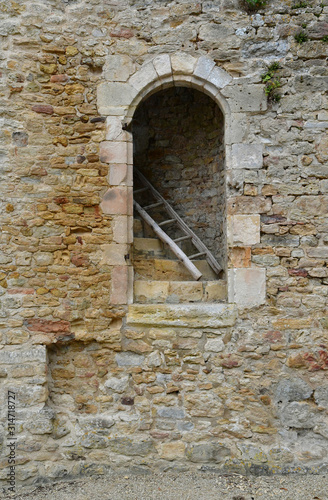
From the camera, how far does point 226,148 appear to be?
395 cm

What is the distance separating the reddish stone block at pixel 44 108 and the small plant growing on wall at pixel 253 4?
6.98ft

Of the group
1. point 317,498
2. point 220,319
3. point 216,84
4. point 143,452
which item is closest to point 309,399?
point 317,498

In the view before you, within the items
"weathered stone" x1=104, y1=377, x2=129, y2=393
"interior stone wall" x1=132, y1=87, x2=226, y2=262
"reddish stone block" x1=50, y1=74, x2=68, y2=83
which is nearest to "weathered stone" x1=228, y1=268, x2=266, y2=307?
"interior stone wall" x1=132, y1=87, x2=226, y2=262

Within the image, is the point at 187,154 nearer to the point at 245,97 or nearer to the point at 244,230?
the point at 245,97

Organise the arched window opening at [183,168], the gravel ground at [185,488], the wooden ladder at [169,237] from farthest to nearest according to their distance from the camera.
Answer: the arched window opening at [183,168], the wooden ladder at [169,237], the gravel ground at [185,488]

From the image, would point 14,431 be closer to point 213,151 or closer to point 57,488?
point 57,488

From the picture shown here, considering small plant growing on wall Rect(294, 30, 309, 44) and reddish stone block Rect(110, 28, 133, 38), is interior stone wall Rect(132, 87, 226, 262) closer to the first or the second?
small plant growing on wall Rect(294, 30, 309, 44)

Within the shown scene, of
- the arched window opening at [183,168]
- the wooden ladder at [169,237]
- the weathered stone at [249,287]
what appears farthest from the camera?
the arched window opening at [183,168]

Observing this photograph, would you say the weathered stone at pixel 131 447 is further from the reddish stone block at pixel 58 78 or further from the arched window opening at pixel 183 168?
the reddish stone block at pixel 58 78

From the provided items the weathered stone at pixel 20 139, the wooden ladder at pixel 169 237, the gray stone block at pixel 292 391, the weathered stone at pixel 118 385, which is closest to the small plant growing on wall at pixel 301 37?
the wooden ladder at pixel 169 237

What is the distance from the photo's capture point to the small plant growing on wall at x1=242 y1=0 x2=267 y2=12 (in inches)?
154

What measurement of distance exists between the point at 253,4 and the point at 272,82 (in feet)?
2.58

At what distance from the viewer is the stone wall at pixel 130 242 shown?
3791 mm

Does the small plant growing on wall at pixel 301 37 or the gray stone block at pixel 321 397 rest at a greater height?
the small plant growing on wall at pixel 301 37
